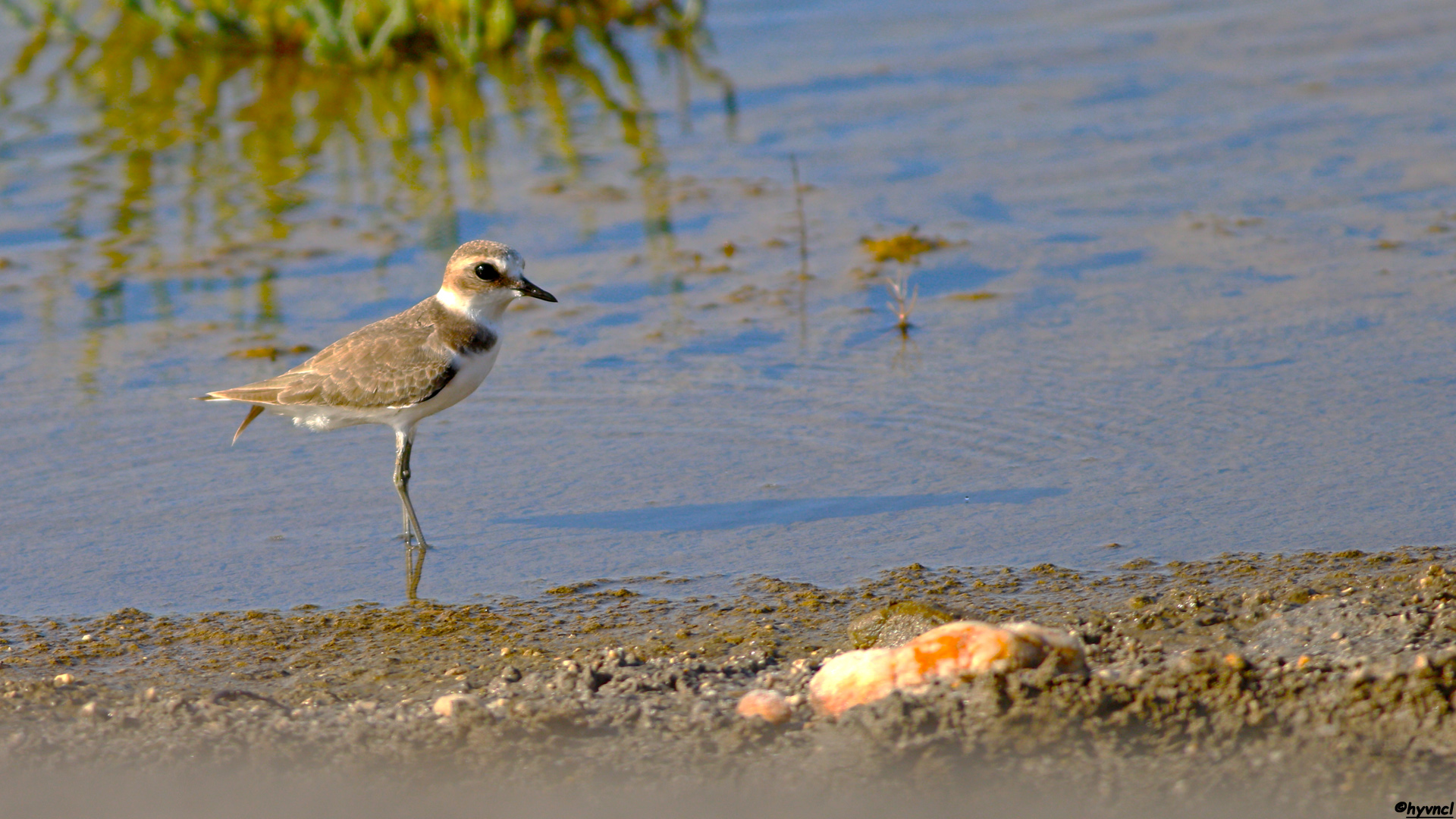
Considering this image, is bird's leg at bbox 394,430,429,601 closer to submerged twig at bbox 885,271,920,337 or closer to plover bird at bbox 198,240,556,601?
plover bird at bbox 198,240,556,601

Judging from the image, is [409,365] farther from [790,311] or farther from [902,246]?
[902,246]

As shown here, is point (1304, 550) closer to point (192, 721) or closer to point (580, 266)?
point (192, 721)

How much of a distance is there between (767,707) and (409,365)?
2.45 metres

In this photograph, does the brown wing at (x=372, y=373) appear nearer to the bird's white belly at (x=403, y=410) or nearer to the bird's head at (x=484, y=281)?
the bird's white belly at (x=403, y=410)

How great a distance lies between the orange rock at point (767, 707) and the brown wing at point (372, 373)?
2.29m

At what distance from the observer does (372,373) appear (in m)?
5.80

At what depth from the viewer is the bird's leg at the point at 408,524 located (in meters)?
5.25

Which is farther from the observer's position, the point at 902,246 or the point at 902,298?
the point at 902,246

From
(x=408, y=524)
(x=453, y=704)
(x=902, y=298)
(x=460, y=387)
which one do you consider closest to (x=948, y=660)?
(x=453, y=704)

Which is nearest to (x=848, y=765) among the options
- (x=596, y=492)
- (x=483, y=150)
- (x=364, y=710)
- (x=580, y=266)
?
(x=364, y=710)

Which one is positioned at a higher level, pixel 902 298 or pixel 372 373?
pixel 902 298

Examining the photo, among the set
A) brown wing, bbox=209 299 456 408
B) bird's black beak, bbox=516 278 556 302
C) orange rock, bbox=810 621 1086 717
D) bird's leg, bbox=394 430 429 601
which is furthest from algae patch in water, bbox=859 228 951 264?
orange rock, bbox=810 621 1086 717

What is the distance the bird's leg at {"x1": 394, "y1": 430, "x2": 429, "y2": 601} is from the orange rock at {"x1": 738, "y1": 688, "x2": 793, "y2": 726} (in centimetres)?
154

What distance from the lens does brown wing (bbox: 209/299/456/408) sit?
579 centimetres
